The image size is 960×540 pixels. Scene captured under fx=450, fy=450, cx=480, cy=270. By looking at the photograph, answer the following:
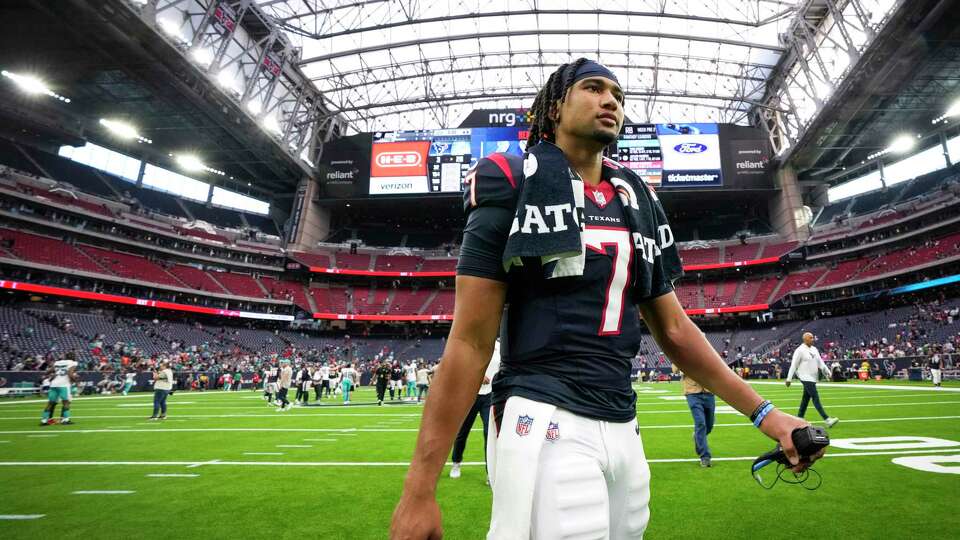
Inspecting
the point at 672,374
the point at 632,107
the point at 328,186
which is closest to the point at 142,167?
the point at 328,186

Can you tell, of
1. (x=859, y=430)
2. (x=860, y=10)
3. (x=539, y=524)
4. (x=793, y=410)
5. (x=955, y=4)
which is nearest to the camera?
(x=539, y=524)

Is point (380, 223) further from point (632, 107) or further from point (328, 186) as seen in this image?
point (632, 107)

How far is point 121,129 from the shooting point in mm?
39000

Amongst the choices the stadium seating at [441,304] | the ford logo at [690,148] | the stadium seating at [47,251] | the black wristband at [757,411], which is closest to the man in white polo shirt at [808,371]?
the black wristband at [757,411]

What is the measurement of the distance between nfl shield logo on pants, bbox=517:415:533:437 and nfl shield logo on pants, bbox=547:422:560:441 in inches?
2.0

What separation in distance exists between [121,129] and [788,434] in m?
51.0

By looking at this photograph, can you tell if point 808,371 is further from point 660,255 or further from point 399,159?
point 399,159

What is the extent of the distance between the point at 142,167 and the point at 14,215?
44.5 feet

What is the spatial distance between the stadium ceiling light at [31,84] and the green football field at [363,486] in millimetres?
34338

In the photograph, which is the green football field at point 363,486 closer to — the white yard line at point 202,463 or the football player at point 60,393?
the white yard line at point 202,463

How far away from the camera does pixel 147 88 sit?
29594 millimetres

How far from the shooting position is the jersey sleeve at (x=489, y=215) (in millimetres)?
1245

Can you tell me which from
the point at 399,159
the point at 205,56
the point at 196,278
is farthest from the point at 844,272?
the point at 196,278

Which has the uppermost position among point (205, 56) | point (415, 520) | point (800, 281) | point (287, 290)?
point (205, 56)
